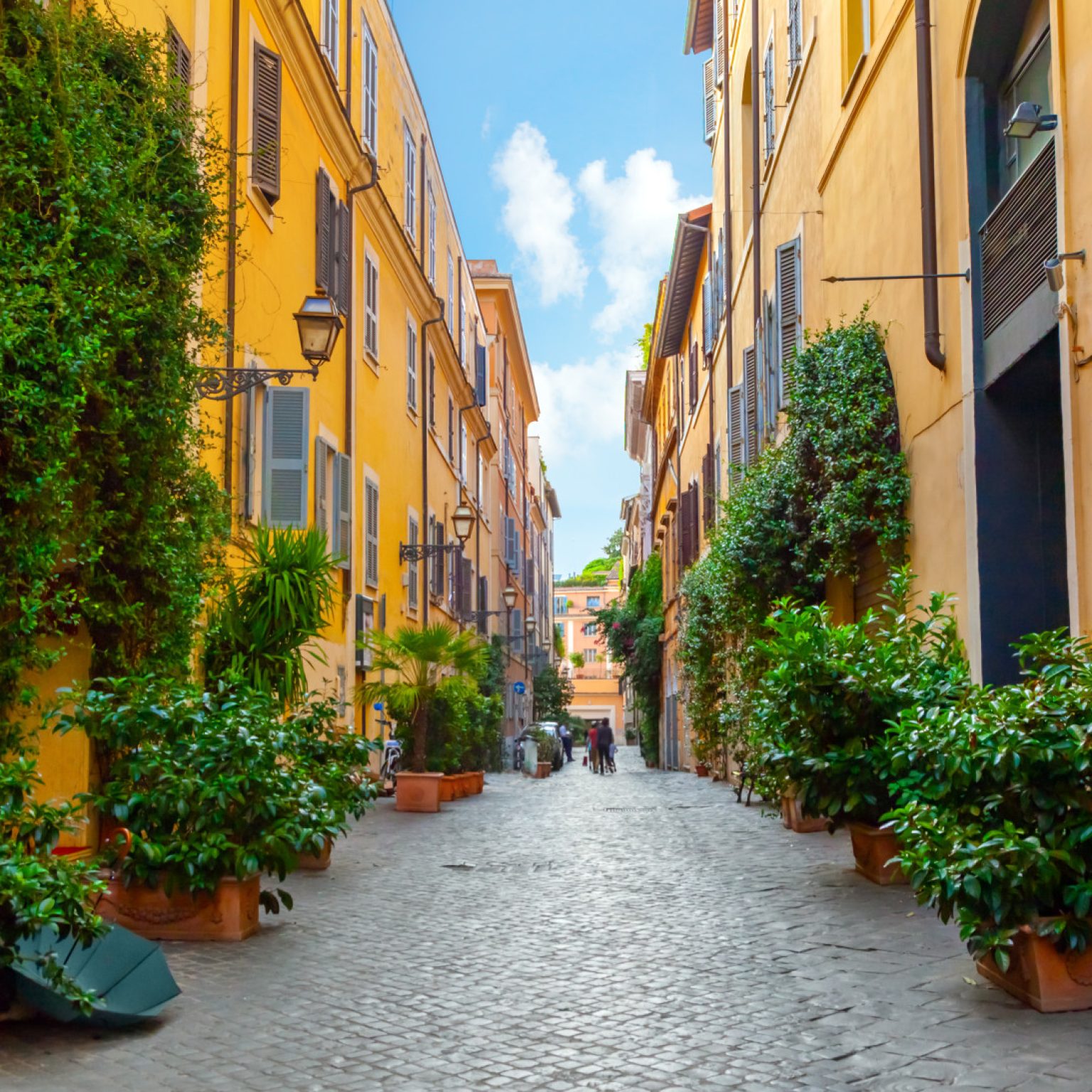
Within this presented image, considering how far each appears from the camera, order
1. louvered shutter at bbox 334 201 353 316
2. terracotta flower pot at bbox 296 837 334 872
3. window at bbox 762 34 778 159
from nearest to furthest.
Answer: terracotta flower pot at bbox 296 837 334 872 < louvered shutter at bbox 334 201 353 316 < window at bbox 762 34 778 159

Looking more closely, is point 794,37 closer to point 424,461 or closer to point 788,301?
point 788,301

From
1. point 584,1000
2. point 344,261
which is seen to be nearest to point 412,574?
point 344,261

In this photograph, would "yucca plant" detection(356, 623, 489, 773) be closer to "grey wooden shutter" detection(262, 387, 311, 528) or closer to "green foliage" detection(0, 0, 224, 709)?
"grey wooden shutter" detection(262, 387, 311, 528)

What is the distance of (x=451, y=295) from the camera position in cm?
3031

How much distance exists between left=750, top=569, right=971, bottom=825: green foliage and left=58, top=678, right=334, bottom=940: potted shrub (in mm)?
3108

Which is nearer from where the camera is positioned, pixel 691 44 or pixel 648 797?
pixel 648 797

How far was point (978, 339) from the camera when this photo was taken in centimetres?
984

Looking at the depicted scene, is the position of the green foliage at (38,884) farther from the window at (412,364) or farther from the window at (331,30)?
the window at (412,364)

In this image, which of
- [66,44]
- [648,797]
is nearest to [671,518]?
[648,797]

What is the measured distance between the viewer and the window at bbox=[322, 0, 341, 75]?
55.1 feet

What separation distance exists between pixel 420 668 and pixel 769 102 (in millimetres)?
9195

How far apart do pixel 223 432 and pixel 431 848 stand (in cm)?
413

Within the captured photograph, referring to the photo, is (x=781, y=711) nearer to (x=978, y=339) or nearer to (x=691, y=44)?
(x=978, y=339)

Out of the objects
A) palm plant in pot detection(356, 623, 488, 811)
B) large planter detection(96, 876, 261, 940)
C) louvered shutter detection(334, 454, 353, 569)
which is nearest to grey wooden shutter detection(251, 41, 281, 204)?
louvered shutter detection(334, 454, 353, 569)
